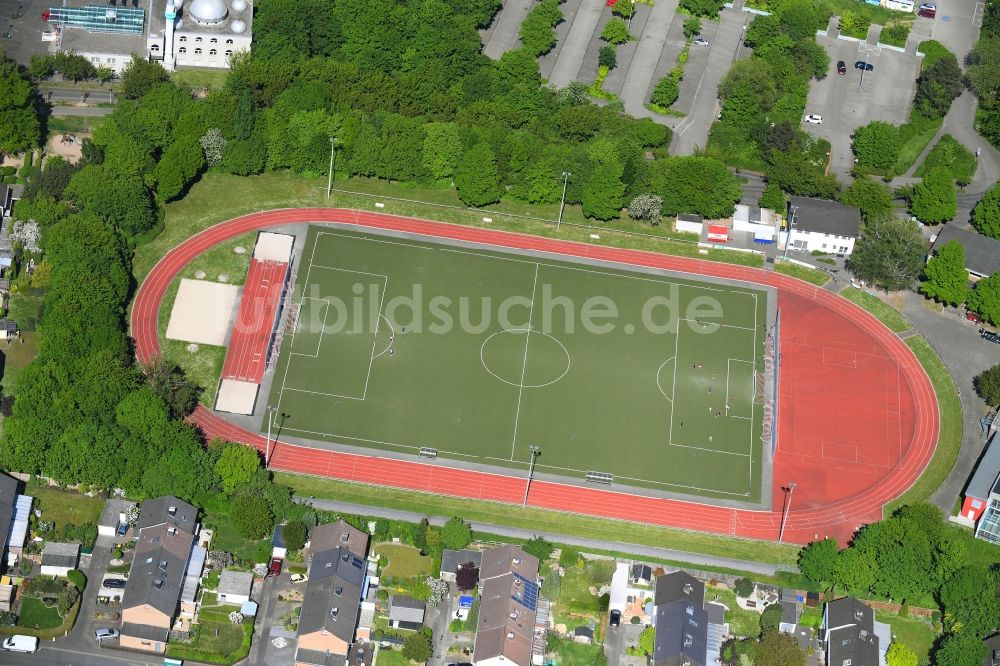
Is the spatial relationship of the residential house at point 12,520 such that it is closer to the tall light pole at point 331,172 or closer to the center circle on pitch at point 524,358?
the center circle on pitch at point 524,358

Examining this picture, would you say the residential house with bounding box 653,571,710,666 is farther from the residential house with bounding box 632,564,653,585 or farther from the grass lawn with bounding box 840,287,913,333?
the grass lawn with bounding box 840,287,913,333

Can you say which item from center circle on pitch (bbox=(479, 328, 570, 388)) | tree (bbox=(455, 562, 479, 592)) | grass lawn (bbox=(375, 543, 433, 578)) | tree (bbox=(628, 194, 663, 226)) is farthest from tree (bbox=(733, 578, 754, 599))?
tree (bbox=(628, 194, 663, 226))

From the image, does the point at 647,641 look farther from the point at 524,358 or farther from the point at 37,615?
the point at 37,615

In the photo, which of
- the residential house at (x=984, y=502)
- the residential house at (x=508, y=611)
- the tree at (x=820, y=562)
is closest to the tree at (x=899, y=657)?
the tree at (x=820, y=562)

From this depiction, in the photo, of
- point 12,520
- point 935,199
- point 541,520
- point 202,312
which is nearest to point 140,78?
point 202,312

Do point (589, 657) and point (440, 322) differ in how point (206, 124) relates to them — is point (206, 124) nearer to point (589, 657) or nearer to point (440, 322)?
point (440, 322)
